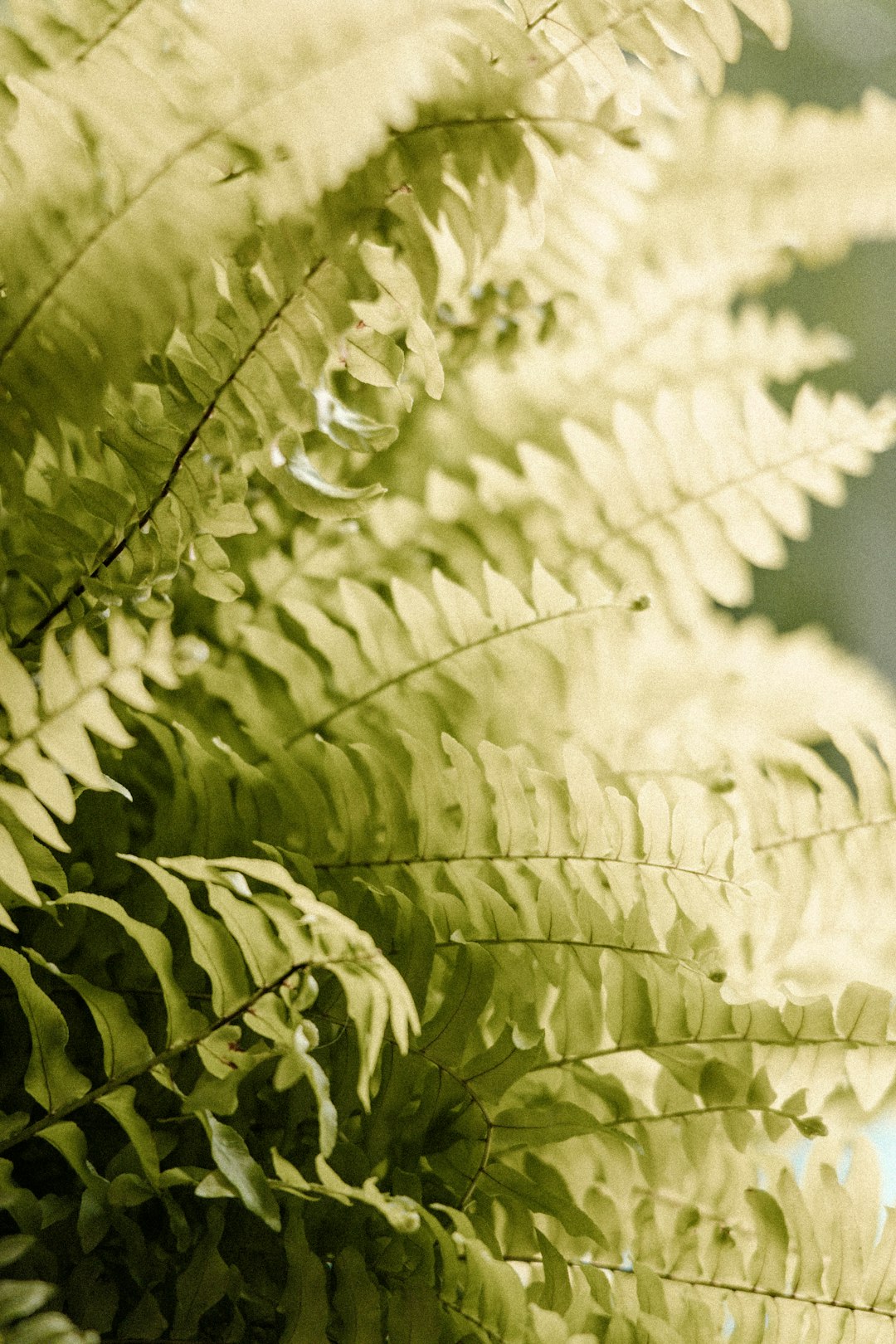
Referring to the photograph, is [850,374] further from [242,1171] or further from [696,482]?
[242,1171]

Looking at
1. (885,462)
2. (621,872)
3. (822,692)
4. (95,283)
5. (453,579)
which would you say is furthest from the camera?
(885,462)

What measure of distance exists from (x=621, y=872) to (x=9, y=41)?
0.38 m

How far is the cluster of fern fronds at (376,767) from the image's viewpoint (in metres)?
0.33

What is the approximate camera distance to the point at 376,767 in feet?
1.49

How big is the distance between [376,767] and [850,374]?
1.23 m

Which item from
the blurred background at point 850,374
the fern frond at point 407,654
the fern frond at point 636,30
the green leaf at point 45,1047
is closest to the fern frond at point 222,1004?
the green leaf at point 45,1047

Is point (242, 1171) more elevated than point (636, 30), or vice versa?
point (636, 30)

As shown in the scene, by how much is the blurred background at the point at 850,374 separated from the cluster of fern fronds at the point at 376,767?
93 cm

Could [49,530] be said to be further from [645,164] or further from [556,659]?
[645,164]

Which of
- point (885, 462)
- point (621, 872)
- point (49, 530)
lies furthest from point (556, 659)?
point (885, 462)

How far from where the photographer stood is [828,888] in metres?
0.50

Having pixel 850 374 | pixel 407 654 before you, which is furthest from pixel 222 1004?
pixel 850 374

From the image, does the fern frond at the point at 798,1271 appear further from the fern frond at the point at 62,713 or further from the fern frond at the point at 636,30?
the fern frond at the point at 636,30

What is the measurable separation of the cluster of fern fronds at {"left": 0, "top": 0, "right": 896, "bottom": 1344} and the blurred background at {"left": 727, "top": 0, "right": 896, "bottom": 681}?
0.93 metres
